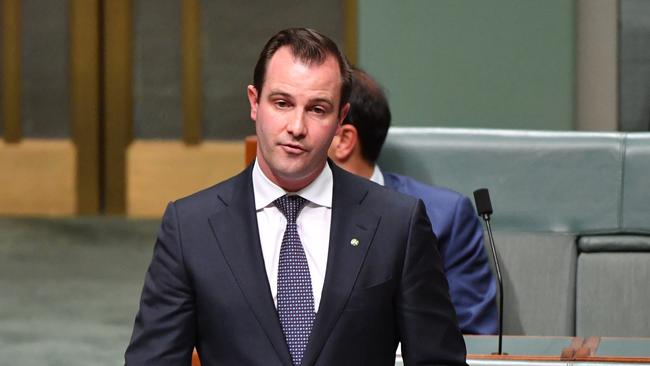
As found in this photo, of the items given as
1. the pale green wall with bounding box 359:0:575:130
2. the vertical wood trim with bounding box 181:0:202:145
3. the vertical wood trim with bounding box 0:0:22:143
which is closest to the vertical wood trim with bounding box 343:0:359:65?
the vertical wood trim with bounding box 181:0:202:145

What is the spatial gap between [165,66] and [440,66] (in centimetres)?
287

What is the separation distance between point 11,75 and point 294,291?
242 inches

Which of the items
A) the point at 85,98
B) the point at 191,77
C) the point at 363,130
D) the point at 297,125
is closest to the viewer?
the point at 297,125

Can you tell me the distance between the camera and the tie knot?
213 cm

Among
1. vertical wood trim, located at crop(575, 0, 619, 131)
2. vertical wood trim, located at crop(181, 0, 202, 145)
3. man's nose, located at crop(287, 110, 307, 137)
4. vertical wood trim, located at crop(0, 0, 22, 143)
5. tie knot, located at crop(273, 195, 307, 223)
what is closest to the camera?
man's nose, located at crop(287, 110, 307, 137)

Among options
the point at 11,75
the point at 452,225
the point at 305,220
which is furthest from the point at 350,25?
the point at 305,220

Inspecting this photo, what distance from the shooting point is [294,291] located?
2.10 meters

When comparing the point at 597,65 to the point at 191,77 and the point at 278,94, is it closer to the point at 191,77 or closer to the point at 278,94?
the point at 191,77

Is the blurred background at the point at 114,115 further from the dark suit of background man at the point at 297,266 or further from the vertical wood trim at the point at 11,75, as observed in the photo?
the dark suit of background man at the point at 297,266

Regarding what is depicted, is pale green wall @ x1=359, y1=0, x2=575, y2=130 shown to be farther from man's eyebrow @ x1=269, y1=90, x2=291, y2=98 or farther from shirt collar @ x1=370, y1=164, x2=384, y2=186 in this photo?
man's eyebrow @ x1=269, y1=90, x2=291, y2=98

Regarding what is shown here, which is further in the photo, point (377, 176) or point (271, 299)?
point (377, 176)

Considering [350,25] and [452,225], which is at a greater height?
[350,25]

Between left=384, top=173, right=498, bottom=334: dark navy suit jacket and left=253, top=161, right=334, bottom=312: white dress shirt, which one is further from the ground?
left=253, top=161, right=334, bottom=312: white dress shirt

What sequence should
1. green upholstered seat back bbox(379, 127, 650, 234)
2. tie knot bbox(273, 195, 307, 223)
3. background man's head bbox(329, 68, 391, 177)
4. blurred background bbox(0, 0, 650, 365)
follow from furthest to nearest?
blurred background bbox(0, 0, 650, 365)
green upholstered seat back bbox(379, 127, 650, 234)
background man's head bbox(329, 68, 391, 177)
tie knot bbox(273, 195, 307, 223)
